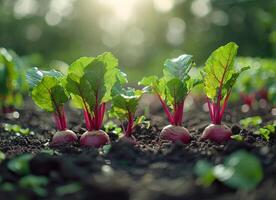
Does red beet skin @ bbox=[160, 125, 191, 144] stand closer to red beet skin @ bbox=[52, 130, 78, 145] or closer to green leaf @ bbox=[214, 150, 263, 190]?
red beet skin @ bbox=[52, 130, 78, 145]

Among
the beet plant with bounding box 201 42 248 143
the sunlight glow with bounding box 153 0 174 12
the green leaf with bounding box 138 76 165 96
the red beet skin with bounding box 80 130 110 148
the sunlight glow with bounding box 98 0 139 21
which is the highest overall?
the sunlight glow with bounding box 153 0 174 12

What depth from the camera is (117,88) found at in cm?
397

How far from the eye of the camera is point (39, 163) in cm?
306

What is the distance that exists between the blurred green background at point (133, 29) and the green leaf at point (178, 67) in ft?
34.2

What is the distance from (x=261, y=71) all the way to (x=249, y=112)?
0.72 meters

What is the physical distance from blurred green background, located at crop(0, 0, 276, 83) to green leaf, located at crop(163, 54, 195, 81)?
34.2ft

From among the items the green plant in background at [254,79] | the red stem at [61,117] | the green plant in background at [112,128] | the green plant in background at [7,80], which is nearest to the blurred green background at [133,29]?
the green plant in background at [254,79]

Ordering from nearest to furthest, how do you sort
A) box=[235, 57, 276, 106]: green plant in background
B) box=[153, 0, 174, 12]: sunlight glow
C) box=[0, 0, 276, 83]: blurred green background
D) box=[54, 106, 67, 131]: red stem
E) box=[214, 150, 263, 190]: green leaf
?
box=[214, 150, 263, 190]: green leaf
box=[54, 106, 67, 131]: red stem
box=[235, 57, 276, 106]: green plant in background
box=[0, 0, 276, 83]: blurred green background
box=[153, 0, 174, 12]: sunlight glow

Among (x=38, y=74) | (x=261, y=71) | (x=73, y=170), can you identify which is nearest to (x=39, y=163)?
(x=73, y=170)

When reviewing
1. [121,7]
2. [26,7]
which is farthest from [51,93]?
[121,7]

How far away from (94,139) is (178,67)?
2.76 feet

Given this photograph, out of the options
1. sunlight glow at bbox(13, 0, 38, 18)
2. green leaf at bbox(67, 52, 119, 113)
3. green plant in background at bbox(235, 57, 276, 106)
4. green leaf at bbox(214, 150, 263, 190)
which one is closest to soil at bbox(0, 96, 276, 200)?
green leaf at bbox(214, 150, 263, 190)

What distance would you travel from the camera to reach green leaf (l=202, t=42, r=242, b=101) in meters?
3.93

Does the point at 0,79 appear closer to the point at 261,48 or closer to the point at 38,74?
the point at 38,74
